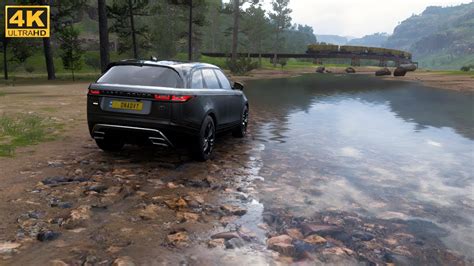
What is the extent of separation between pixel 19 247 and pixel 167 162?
364 cm

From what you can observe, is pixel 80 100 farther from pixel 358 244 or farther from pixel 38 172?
pixel 358 244

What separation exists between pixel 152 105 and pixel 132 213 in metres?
2.24

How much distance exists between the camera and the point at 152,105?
21.4ft

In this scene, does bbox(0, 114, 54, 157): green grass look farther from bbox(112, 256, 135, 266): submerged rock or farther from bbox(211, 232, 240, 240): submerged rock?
bbox(211, 232, 240, 240): submerged rock

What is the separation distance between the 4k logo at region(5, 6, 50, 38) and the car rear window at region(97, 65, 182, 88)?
20345mm

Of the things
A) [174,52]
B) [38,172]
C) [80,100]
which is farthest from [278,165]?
[174,52]

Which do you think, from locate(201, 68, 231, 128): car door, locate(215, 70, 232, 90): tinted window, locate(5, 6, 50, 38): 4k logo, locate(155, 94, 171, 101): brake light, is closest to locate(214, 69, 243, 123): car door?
locate(215, 70, 232, 90): tinted window

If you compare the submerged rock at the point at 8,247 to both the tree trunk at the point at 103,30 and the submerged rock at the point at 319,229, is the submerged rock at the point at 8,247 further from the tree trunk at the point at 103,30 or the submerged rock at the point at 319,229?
the tree trunk at the point at 103,30

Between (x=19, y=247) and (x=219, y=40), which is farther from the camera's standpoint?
(x=219, y=40)

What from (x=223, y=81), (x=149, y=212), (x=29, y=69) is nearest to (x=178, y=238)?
(x=149, y=212)

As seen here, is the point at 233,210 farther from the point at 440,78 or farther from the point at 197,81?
the point at 440,78

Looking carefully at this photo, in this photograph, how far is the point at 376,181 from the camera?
642cm

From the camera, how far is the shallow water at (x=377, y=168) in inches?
199

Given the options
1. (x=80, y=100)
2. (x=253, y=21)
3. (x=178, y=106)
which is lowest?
(x=80, y=100)
